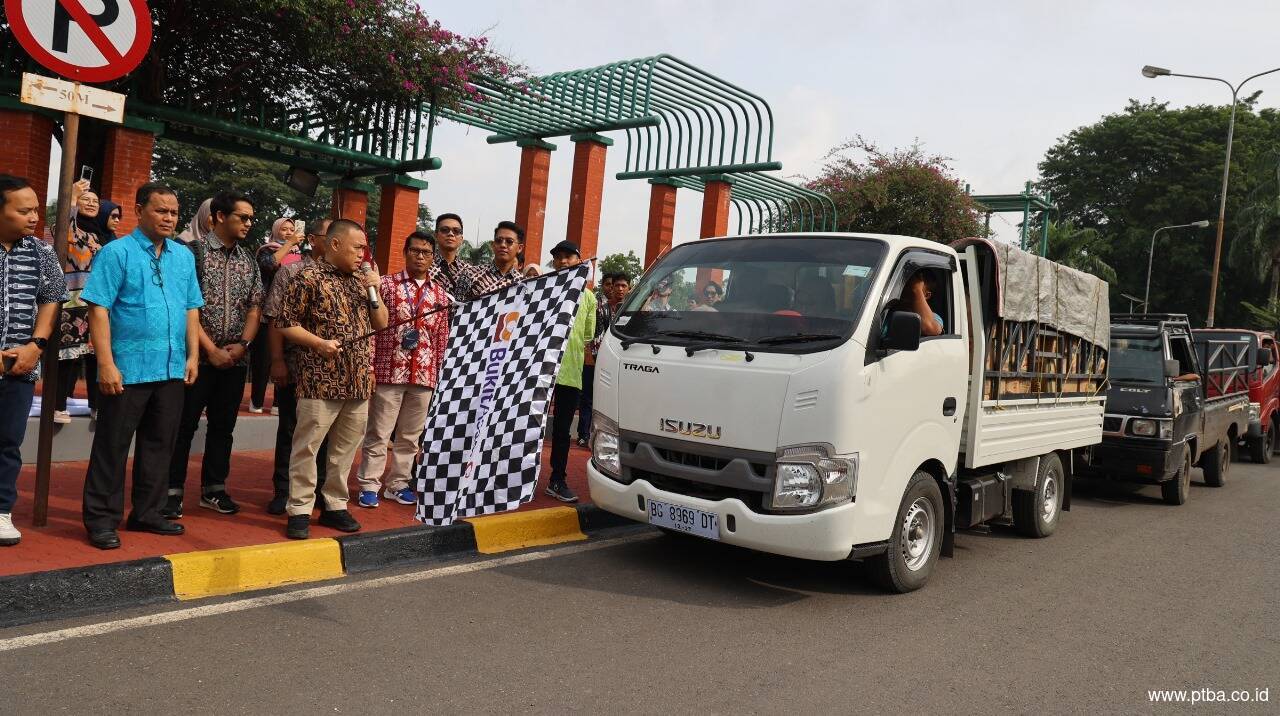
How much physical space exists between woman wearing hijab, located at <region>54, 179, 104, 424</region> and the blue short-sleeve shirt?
1.88m

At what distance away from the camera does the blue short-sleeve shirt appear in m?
4.49

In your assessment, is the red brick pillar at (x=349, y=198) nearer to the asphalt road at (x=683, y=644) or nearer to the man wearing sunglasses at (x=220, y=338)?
the man wearing sunglasses at (x=220, y=338)

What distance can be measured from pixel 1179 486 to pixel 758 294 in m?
6.52

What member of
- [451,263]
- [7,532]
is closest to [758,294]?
[451,263]

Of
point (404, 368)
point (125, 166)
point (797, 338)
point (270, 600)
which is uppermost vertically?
point (125, 166)

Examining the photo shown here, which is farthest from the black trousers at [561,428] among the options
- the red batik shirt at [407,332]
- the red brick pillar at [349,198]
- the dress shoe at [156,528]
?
the red brick pillar at [349,198]

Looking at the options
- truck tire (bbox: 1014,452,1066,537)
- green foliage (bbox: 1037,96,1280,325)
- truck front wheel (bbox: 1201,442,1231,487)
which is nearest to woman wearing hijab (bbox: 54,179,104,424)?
truck tire (bbox: 1014,452,1066,537)

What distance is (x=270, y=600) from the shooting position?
4.25 m

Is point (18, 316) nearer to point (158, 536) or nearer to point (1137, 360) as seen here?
point (158, 536)

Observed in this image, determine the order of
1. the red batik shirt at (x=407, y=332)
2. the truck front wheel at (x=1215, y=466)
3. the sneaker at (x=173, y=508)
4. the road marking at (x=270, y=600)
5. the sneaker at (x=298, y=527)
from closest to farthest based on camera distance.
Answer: the road marking at (x=270, y=600) < the sneaker at (x=298, y=527) < the sneaker at (x=173, y=508) < the red batik shirt at (x=407, y=332) < the truck front wheel at (x=1215, y=466)

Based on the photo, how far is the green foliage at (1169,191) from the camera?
4288cm

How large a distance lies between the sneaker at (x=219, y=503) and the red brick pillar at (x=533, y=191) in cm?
925

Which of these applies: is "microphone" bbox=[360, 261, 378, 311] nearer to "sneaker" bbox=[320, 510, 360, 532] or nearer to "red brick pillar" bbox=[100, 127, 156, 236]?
"sneaker" bbox=[320, 510, 360, 532]

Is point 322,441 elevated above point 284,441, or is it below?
above
